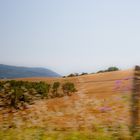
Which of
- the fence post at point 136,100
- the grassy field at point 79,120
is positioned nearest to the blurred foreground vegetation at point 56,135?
the grassy field at point 79,120

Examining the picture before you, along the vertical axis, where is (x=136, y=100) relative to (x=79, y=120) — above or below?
above

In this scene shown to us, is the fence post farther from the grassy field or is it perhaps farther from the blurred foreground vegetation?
the blurred foreground vegetation

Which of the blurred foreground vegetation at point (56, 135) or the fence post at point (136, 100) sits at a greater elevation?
the fence post at point (136, 100)

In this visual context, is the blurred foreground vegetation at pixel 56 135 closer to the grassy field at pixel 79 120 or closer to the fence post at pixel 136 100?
the grassy field at pixel 79 120

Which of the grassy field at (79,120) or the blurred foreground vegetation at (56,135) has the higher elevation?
the grassy field at (79,120)

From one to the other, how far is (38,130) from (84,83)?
1.42 m

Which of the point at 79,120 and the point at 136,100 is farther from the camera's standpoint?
the point at 79,120

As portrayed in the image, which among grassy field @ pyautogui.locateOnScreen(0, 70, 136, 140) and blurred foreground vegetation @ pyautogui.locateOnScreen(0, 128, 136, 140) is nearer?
blurred foreground vegetation @ pyautogui.locateOnScreen(0, 128, 136, 140)

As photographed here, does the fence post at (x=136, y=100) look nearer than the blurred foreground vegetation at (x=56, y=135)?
No

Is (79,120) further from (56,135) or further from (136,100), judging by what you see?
(136,100)

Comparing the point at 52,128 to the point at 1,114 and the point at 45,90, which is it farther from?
the point at 45,90

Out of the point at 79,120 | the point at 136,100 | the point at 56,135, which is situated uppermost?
the point at 136,100

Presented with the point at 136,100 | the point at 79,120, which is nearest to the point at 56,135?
the point at 79,120

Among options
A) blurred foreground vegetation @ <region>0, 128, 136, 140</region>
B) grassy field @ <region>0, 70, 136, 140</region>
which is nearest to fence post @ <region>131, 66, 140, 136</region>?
grassy field @ <region>0, 70, 136, 140</region>
